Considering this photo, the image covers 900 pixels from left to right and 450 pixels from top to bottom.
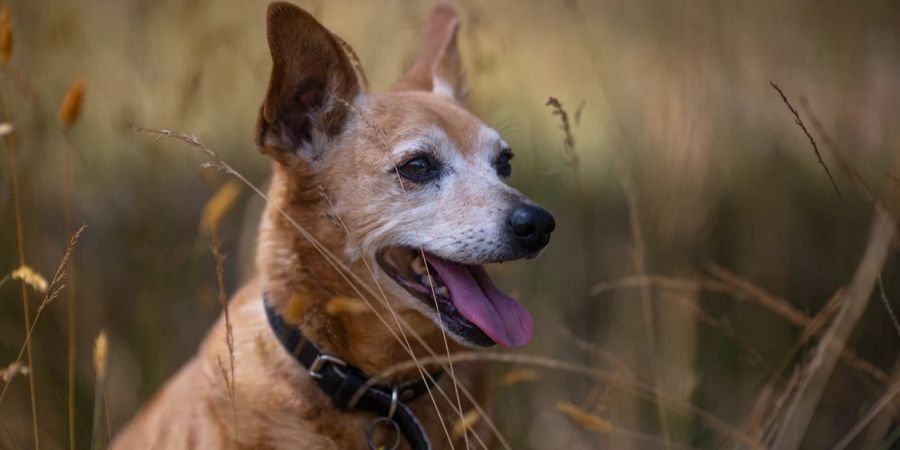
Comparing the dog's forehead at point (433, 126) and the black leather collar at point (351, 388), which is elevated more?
the dog's forehead at point (433, 126)

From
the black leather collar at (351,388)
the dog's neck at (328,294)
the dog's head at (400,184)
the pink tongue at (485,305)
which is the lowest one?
the black leather collar at (351,388)

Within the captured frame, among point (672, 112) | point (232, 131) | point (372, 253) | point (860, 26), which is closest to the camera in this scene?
point (372, 253)

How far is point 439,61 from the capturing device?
11.5 ft

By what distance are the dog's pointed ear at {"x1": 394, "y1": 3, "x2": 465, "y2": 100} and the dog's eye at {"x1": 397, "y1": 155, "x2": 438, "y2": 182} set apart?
0.61 meters

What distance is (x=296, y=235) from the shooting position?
280 centimetres

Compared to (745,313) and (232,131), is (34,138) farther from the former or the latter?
(745,313)

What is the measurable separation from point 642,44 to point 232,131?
8.52 ft

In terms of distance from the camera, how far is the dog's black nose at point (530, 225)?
261 centimetres

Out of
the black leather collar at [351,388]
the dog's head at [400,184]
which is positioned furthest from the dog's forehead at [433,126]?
the black leather collar at [351,388]

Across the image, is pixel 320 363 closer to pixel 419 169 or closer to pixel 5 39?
pixel 419 169

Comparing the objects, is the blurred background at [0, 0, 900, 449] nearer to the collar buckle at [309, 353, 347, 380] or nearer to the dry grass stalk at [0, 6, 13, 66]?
the collar buckle at [309, 353, 347, 380]

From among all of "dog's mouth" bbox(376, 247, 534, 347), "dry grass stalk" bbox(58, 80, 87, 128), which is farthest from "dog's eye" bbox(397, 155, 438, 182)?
"dry grass stalk" bbox(58, 80, 87, 128)

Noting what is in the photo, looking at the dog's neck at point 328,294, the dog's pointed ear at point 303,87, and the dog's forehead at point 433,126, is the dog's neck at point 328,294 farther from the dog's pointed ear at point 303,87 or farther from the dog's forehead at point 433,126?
the dog's forehead at point 433,126

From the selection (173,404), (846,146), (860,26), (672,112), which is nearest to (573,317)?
(672,112)
